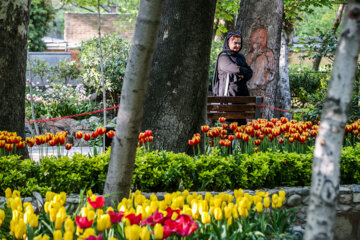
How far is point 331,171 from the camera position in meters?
2.29

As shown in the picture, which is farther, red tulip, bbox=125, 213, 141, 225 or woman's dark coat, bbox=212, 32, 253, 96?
woman's dark coat, bbox=212, 32, 253, 96

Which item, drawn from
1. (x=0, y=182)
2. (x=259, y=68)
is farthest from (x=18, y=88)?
(x=259, y=68)

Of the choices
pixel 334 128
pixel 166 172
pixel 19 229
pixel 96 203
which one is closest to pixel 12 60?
Result: pixel 166 172

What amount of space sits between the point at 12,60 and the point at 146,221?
12.3ft

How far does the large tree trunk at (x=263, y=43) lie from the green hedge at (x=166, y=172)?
214 inches

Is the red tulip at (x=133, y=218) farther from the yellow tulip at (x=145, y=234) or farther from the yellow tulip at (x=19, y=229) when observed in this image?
the yellow tulip at (x=19, y=229)

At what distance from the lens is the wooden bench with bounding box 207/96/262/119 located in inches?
320

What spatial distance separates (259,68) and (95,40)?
7.38 metres

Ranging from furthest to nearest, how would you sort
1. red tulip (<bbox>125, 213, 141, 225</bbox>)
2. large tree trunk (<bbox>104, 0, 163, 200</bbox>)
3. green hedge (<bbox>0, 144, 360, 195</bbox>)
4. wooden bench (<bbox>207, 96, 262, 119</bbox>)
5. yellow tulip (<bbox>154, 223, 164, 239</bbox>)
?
wooden bench (<bbox>207, 96, 262, 119</bbox>), green hedge (<bbox>0, 144, 360, 195</bbox>), large tree trunk (<bbox>104, 0, 163, 200</bbox>), red tulip (<bbox>125, 213, 141, 225</bbox>), yellow tulip (<bbox>154, 223, 164, 239</bbox>)

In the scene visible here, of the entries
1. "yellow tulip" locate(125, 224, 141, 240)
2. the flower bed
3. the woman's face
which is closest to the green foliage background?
the woman's face

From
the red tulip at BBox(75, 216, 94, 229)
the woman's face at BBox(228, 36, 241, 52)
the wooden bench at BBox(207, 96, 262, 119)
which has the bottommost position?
the red tulip at BBox(75, 216, 94, 229)

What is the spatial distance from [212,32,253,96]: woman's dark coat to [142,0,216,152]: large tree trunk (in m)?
2.26

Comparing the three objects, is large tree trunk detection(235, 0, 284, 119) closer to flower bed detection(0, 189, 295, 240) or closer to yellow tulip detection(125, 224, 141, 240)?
flower bed detection(0, 189, 295, 240)

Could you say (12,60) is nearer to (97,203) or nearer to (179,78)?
(179,78)
